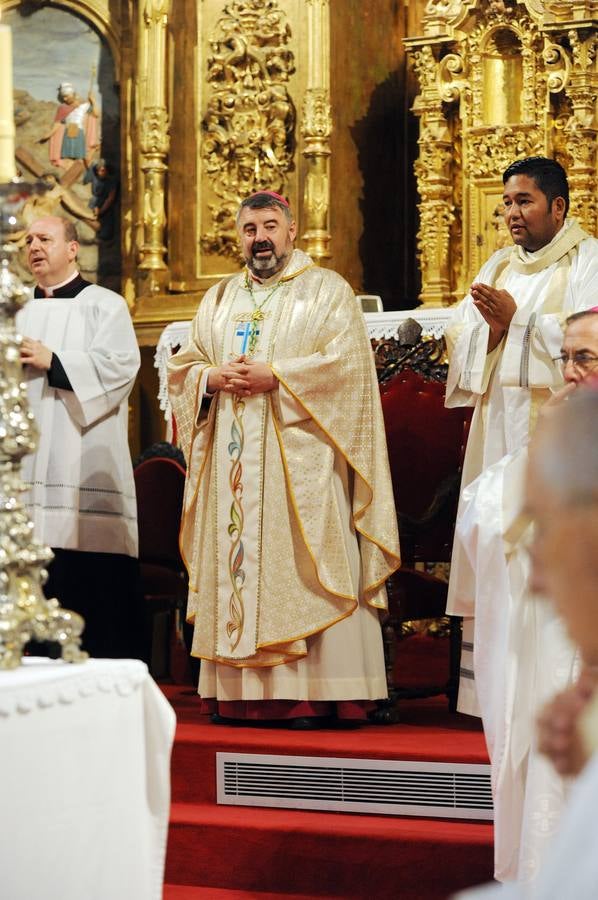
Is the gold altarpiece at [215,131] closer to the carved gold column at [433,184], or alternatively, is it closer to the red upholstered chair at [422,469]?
the carved gold column at [433,184]

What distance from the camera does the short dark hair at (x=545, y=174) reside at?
5754mm

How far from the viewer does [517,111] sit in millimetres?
8891

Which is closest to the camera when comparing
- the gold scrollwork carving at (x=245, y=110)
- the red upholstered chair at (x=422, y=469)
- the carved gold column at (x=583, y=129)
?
the red upholstered chair at (x=422, y=469)

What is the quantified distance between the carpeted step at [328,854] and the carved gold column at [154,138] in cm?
502

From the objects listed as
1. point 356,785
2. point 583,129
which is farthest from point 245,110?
point 356,785

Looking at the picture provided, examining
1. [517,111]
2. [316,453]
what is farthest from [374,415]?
[517,111]

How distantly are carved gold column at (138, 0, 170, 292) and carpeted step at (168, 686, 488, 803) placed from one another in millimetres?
4338

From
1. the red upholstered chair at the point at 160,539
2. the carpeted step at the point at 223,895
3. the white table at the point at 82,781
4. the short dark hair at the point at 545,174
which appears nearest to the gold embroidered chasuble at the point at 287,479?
the short dark hair at the point at 545,174

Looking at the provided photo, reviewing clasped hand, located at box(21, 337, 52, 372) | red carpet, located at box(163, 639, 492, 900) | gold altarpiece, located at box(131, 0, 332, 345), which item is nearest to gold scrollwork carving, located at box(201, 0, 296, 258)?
gold altarpiece, located at box(131, 0, 332, 345)

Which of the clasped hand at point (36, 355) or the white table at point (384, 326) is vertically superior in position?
the white table at point (384, 326)

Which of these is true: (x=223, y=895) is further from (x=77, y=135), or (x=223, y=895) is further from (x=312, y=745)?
(x=77, y=135)

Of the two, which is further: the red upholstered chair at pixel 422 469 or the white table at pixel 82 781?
the red upholstered chair at pixel 422 469

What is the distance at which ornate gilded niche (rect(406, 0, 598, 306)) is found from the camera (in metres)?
8.53

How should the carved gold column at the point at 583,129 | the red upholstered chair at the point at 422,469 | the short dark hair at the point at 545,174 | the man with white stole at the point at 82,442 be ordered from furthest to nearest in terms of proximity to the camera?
the carved gold column at the point at 583,129, the red upholstered chair at the point at 422,469, the man with white stole at the point at 82,442, the short dark hair at the point at 545,174
